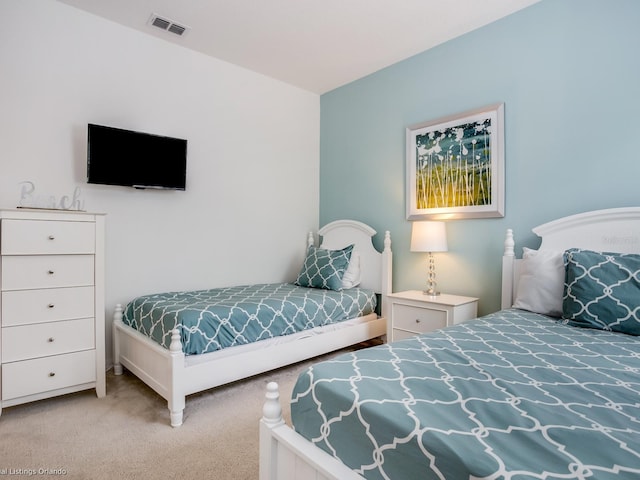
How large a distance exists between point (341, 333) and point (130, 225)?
1888 mm

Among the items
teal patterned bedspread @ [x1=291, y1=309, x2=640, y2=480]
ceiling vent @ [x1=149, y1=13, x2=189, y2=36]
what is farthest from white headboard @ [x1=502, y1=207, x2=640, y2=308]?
ceiling vent @ [x1=149, y1=13, x2=189, y2=36]

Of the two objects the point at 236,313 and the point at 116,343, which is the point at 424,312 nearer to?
the point at 236,313

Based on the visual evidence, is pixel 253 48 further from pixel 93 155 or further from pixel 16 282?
pixel 16 282

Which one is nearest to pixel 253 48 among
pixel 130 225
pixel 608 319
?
pixel 130 225

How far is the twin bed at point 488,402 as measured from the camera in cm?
78

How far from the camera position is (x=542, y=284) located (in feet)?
6.91

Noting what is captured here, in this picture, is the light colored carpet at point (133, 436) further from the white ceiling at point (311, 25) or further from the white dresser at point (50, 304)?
the white ceiling at point (311, 25)

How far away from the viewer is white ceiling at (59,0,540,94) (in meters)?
2.59

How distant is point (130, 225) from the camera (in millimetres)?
2926

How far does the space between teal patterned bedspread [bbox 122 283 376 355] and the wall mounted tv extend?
2.97ft

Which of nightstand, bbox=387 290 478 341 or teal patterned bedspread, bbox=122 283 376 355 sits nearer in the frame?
teal patterned bedspread, bbox=122 283 376 355

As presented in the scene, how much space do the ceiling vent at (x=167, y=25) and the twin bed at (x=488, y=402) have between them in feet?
9.27

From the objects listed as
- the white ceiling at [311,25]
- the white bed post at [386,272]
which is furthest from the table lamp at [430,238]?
the white ceiling at [311,25]

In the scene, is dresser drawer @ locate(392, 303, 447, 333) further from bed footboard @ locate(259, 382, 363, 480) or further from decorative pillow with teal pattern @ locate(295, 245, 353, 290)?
bed footboard @ locate(259, 382, 363, 480)
